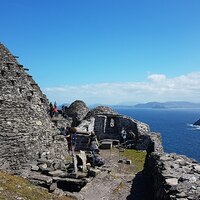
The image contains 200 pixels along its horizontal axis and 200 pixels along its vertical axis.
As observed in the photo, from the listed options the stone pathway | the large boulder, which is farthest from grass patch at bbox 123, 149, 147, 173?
the large boulder

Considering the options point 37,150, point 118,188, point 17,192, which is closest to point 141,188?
point 118,188

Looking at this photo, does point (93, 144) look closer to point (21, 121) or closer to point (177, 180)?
point (21, 121)

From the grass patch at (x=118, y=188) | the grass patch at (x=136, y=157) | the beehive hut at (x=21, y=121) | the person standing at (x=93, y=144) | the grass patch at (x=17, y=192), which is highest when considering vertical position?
the beehive hut at (x=21, y=121)

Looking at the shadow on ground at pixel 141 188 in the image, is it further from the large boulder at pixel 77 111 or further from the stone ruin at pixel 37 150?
the large boulder at pixel 77 111

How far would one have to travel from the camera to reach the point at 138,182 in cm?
2202

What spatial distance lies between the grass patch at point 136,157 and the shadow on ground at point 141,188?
10.2ft

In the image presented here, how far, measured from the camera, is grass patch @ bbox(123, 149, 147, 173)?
27.3 metres

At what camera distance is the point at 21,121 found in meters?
24.3

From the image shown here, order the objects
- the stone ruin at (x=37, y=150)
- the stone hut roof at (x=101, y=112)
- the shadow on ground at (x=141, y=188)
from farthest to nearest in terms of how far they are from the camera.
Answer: the stone hut roof at (x=101, y=112), the shadow on ground at (x=141, y=188), the stone ruin at (x=37, y=150)

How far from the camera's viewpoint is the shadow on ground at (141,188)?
1910 cm

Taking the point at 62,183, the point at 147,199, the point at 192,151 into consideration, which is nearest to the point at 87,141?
the point at 62,183

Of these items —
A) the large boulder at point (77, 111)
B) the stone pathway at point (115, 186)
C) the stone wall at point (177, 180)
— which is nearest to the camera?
the stone wall at point (177, 180)

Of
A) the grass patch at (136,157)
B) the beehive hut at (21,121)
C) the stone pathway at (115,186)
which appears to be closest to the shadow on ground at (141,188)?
the stone pathway at (115,186)

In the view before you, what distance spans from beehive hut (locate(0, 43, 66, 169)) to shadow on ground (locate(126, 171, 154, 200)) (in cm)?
696
